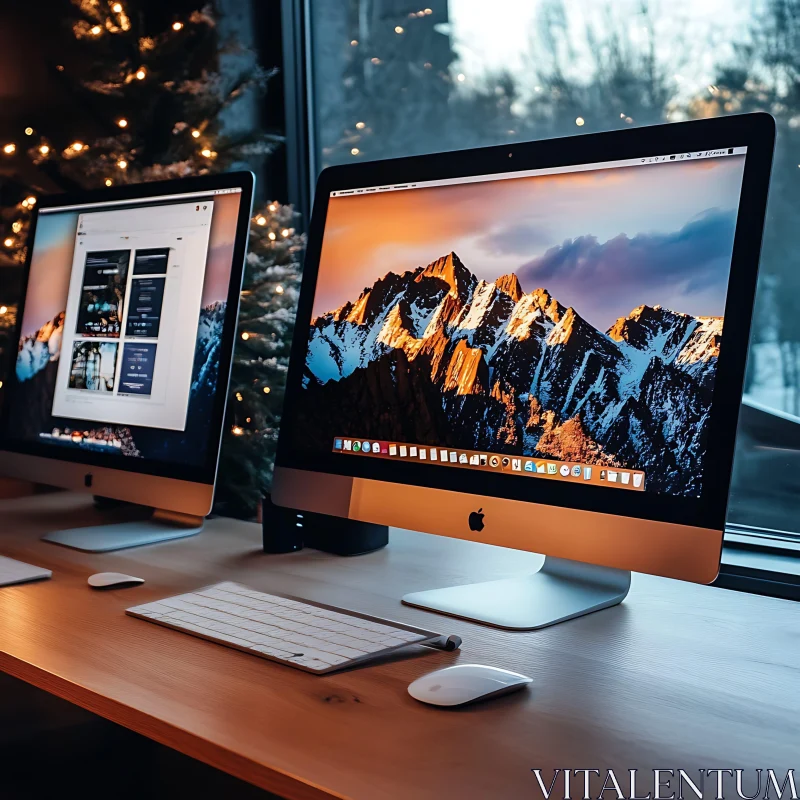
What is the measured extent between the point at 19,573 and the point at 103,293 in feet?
1.80

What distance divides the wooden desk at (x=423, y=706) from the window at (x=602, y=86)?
435 millimetres

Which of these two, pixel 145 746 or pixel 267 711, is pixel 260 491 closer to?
pixel 145 746

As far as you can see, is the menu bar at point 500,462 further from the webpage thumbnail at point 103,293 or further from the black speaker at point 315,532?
the webpage thumbnail at point 103,293

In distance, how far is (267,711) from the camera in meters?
0.74

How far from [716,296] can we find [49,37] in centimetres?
210

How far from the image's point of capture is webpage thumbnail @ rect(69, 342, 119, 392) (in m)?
1.49

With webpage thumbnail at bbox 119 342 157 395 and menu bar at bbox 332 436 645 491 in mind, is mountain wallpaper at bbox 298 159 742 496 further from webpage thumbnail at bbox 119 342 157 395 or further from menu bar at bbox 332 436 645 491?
webpage thumbnail at bbox 119 342 157 395

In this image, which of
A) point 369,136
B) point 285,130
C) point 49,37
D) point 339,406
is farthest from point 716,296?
point 49,37

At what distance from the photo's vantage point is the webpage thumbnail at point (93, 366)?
149cm

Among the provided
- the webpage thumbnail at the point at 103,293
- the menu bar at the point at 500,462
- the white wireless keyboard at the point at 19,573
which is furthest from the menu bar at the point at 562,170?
the white wireless keyboard at the point at 19,573

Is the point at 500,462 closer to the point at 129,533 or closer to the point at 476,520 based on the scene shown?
the point at 476,520

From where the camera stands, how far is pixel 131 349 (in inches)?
57.6

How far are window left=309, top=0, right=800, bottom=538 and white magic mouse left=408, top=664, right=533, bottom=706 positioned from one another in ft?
2.90

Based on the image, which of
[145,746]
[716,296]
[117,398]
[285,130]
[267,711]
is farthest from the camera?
[285,130]
